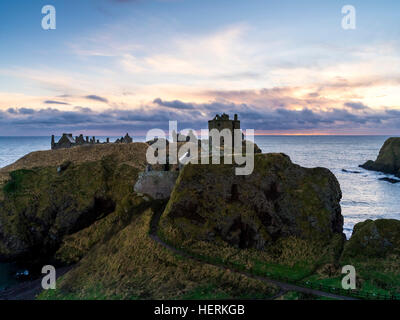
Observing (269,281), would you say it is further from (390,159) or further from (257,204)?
(390,159)

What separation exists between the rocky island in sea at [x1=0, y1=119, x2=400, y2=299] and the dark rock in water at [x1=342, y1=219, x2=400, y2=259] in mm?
121

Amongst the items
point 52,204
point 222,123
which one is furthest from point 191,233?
point 222,123

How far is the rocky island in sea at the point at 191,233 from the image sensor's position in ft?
97.5

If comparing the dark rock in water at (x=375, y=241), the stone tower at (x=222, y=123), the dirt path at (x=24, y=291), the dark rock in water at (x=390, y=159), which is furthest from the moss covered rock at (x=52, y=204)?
the dark rock in water at (x=390, y=159)

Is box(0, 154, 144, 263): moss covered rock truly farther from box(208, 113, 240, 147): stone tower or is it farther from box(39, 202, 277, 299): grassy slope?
box(208, 113, 240, 147): stone tower

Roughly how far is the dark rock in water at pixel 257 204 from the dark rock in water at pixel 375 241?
9.71 feet

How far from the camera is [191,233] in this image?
36562 millimetres

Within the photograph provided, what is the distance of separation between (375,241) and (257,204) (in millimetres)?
14424

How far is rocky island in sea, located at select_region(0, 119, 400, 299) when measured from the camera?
29.7 metres

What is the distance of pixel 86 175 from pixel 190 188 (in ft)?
86.3

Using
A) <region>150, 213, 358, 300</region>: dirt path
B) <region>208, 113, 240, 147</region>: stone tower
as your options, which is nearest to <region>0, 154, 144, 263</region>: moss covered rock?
<region>150, 213, 358, 300</region>: dirt path

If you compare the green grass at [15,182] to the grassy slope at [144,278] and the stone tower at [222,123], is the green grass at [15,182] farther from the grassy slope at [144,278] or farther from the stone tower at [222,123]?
the stone tower at [222,123]

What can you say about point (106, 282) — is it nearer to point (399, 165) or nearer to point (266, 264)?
point (266, 264)

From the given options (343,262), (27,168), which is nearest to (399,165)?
(343,262)
